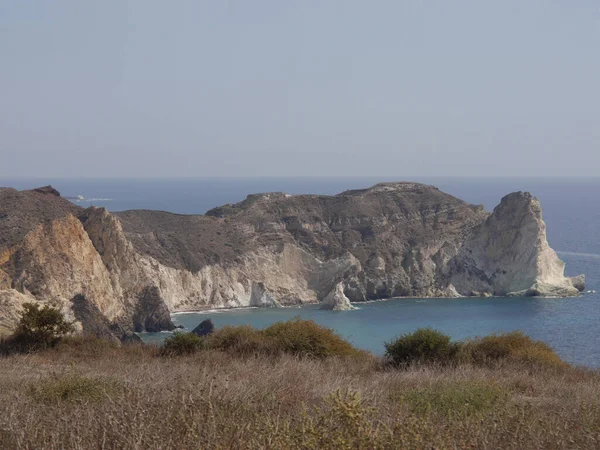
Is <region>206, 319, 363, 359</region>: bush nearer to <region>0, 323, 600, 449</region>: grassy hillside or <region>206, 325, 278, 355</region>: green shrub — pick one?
<region>206, 325, 278, 355</region>: green shrub

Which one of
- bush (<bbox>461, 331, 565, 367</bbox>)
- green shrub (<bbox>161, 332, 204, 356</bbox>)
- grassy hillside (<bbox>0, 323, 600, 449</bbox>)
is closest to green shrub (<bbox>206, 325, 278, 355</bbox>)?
green shrub (<bbox>161, 332, 204, 356</bbox>)

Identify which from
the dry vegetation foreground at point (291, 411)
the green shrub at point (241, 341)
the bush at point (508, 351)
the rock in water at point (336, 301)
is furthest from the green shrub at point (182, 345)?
the rock in water at point (336, 301)

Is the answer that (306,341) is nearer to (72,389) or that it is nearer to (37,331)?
(37,331)

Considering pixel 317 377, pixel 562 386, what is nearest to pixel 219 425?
pixel 317 377

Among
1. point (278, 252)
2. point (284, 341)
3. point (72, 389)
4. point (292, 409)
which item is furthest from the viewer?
point (278, 252)

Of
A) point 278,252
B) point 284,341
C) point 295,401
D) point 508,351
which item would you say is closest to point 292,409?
point 295,401

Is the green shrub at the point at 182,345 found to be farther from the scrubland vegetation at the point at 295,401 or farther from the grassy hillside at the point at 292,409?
the grassy hillside at the point at 292,409
